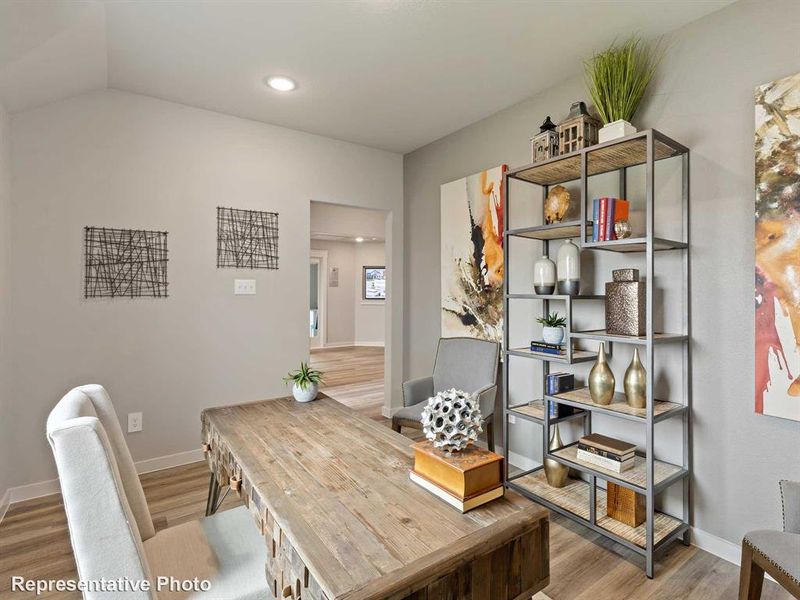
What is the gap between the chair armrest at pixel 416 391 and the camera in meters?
3.10

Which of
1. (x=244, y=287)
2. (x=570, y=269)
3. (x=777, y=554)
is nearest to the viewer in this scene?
(x=777, y=554)

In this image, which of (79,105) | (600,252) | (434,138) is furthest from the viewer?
(434,138)

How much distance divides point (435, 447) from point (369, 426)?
0.63 meters

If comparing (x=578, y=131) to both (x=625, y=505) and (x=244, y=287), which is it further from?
(x=244, y=287)

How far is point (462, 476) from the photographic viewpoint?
111 centimetres

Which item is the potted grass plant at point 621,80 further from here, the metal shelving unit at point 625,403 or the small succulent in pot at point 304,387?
the small succulent in pot at point 304,387

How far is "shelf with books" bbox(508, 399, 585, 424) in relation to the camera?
2.38 meters

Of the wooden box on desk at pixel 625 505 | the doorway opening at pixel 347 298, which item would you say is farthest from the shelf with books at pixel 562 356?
the doorway opening at pixel 347 298

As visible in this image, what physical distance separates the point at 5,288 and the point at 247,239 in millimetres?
1455

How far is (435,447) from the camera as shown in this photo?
1.24m

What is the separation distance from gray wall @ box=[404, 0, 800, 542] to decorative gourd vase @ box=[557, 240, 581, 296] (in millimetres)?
433

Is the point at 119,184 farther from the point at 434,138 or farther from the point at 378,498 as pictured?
Answer: the point at 378,498

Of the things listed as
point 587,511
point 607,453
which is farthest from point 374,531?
point 587,511

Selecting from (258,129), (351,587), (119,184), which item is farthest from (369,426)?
(258,129)
